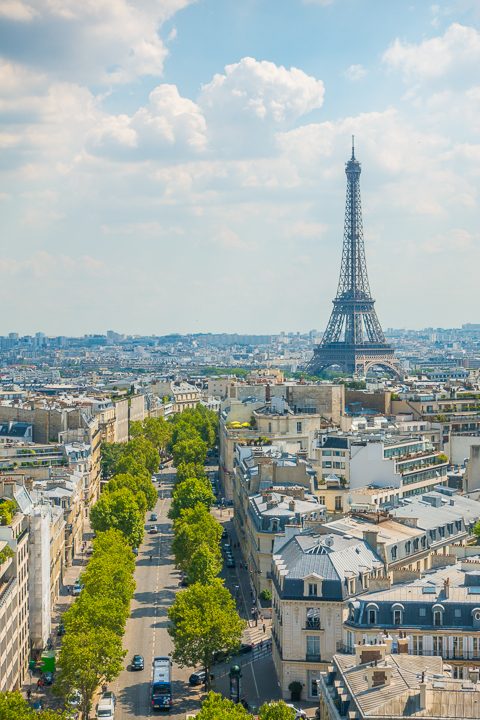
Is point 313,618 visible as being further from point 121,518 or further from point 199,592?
point 121,518

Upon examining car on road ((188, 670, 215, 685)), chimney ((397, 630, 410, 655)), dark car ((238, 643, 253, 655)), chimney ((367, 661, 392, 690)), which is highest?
chimney ((367, 661, 392, 690))

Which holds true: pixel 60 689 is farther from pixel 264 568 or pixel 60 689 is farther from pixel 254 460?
pixel 254 460

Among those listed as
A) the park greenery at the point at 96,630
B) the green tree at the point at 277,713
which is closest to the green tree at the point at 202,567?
the park greenery at the point at 96,630

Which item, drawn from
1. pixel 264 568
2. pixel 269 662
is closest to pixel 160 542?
pixel 264 568

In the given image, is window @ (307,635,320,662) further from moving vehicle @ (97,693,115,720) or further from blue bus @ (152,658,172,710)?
moving vehicle @ (97,693,115,720)

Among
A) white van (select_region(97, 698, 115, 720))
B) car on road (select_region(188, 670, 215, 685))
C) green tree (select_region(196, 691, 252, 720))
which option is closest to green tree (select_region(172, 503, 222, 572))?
car on road (select_region(188, 670, 215, 685))

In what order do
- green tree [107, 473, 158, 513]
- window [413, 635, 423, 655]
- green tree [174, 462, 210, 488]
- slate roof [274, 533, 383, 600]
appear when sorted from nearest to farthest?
1. window [413, 635, 423, 655]
2. slate roof [274, 533, 383, 600]
3. green tree [107, 473, 158, 513]
4. green tree [174, 462, 210, 488]

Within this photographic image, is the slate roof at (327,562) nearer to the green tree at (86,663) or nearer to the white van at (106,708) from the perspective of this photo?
the green tree at (86,663)
